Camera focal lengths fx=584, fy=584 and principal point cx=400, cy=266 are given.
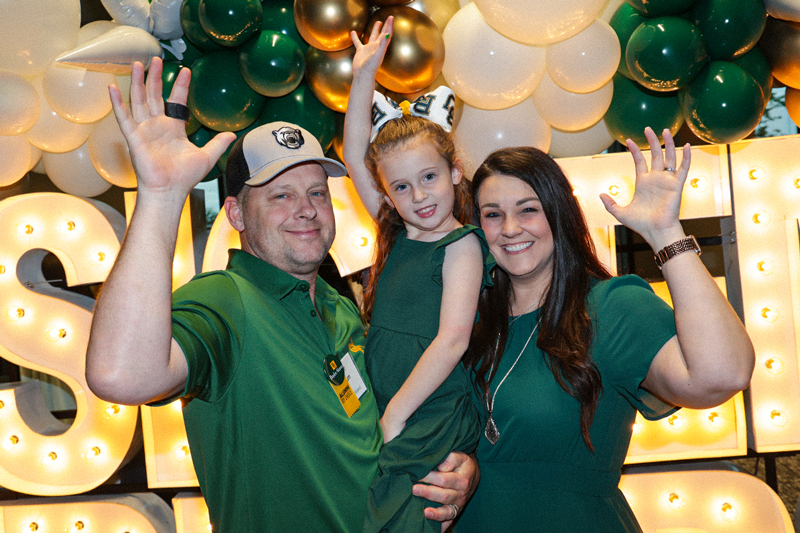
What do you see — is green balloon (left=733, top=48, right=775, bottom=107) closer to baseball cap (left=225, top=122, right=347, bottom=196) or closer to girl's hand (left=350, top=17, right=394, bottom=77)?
girl's hand (left=350, top=17, right=394, bottom=77)

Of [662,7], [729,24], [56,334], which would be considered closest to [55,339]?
[56,334]

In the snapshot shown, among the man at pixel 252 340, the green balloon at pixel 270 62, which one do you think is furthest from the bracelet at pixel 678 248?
the green balloon at pixel 270 62

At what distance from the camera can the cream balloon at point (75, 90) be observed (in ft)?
8.32

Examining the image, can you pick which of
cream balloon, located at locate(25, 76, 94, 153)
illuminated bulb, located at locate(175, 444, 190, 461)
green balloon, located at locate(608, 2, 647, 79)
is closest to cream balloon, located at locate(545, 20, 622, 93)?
green balloon, located at locate(608, 2, 647, 79)

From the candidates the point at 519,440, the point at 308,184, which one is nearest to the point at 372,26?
the point at 308,184

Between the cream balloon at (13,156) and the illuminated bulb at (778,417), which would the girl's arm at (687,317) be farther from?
the cream balloon at (13,156)

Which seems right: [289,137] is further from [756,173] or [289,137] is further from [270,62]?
[756,173]

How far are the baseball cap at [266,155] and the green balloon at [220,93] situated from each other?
0.52 meters

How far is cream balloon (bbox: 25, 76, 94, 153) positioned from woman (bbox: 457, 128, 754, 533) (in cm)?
198

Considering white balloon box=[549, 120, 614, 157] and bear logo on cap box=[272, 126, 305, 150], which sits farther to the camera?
white balloon box=[549, 120, 614, 157]

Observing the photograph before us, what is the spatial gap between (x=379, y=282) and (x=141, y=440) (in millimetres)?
1788

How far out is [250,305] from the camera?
69.2 inches

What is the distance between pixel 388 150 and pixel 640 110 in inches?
47.7

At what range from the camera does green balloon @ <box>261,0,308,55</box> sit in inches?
101
